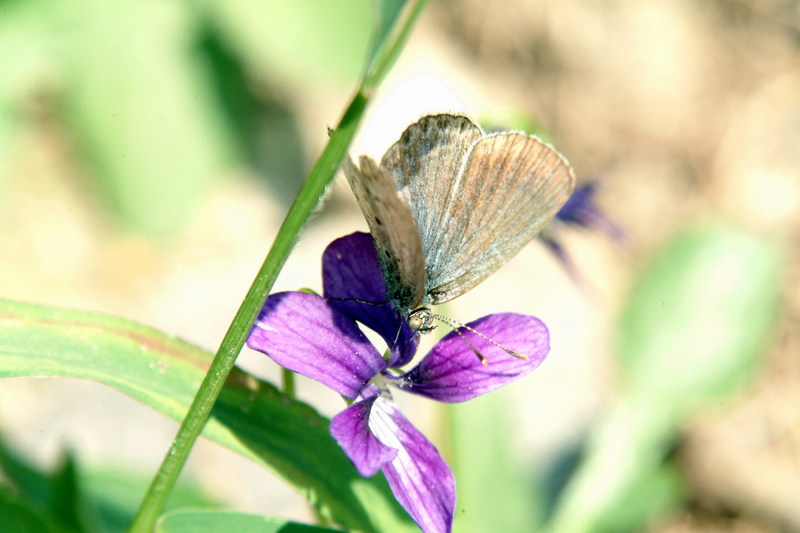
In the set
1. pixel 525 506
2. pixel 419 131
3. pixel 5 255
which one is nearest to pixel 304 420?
pixel 419 131

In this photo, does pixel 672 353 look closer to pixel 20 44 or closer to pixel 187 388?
pixel 187 388

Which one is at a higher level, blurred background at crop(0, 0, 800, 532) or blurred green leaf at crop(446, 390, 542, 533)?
blurred background at crop(0, 0, 800, 532)

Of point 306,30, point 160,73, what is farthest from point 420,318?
point 160,73

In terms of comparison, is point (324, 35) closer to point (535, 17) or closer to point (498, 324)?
point (535, 17)

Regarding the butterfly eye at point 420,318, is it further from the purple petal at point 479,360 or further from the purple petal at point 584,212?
the purple petal at point 584,212

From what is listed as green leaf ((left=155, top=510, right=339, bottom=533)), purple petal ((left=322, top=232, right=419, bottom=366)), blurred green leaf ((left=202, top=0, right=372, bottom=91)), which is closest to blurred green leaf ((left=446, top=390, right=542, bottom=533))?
purple petal ((left=322, top=232, right=419, bottom=366))

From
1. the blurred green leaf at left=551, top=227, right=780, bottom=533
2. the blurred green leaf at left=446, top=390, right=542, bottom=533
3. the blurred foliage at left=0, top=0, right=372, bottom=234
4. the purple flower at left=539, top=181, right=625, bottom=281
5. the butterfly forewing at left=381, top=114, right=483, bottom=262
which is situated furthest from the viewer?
the blurred foliage at left=0, top=0, right=372, bottom=234

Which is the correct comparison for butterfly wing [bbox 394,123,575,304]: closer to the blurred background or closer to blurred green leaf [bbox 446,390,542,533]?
blurred green leaf [bbox 446,390,542,533]

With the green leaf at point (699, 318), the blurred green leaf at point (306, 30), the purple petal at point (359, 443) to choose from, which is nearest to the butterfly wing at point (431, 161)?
the purple petal at point (359, 443)
